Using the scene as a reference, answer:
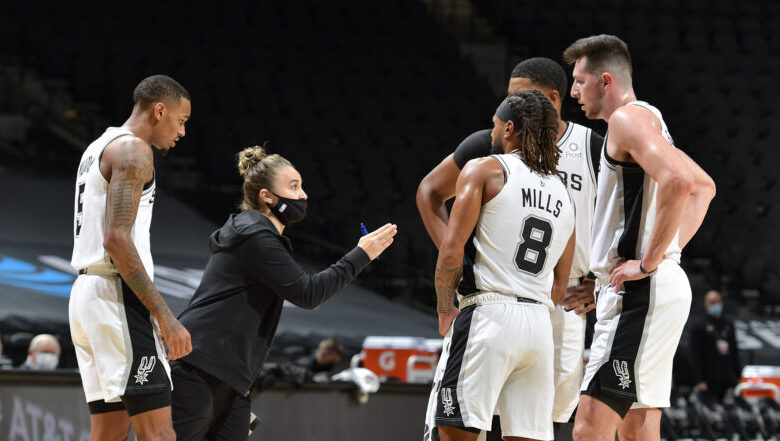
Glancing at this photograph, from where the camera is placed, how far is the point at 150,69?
13984 mm

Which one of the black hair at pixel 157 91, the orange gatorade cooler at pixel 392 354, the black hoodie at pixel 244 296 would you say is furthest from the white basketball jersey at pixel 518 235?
the orange gatorade cooler at pixel 392 354

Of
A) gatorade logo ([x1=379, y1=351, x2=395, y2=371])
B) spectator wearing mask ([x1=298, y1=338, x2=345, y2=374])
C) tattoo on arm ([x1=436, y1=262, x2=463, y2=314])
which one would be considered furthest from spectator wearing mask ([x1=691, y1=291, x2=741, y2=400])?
tattoo on arm ([x1=436, y1=262, x2=463, y2=314])

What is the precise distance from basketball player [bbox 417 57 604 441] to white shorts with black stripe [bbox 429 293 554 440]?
492mm

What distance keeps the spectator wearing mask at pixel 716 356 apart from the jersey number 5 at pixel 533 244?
6962 millimetres

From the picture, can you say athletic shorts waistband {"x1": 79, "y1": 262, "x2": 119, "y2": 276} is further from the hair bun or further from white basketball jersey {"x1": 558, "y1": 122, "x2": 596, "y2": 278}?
white basketball jersey {"x1": 558, "y1": 122, "x2": 596, "y2": 278}

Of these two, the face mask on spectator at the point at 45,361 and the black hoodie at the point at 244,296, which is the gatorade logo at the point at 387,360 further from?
the black hoodie at the point at 244,296

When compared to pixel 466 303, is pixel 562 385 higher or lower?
lower

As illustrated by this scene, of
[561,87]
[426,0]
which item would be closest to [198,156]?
[426,0]

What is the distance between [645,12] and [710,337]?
859 cm

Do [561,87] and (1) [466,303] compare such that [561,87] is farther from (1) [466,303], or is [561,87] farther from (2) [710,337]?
(2) [710,337]

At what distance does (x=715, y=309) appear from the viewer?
34.6 feet

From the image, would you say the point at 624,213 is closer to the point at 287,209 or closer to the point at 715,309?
the point at 287,209

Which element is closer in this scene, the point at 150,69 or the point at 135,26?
the point at 150,69

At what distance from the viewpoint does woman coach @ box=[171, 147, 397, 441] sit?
405cm
